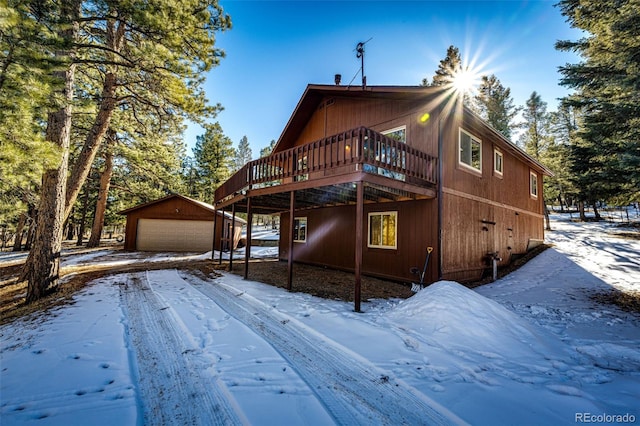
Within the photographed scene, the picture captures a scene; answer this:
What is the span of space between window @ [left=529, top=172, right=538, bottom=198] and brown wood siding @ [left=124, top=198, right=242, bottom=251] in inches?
836

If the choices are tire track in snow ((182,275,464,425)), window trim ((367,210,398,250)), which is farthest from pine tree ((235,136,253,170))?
tire track in snow ((182,275,464,425))

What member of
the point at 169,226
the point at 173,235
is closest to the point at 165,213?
the point at 169,226

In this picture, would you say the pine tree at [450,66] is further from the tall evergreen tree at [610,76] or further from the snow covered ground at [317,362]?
the snow covered ground at [317,362]

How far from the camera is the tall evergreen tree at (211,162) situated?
30.5 meters

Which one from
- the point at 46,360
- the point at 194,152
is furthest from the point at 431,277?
the point at 194,152

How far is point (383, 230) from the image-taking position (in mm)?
9352

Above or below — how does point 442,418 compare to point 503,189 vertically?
below

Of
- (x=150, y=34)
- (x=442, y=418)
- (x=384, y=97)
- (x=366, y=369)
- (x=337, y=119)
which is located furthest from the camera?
(x=337, y=119)

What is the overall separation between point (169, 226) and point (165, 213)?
3.40 feet

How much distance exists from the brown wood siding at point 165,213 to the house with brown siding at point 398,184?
352 inches

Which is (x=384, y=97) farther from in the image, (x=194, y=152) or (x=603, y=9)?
(x=194, y=152)

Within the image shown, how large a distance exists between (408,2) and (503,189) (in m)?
8.60

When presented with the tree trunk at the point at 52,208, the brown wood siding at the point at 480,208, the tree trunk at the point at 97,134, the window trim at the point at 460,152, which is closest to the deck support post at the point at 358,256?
the brown wood siding at the point at 480,208

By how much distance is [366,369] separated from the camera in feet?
9.90
